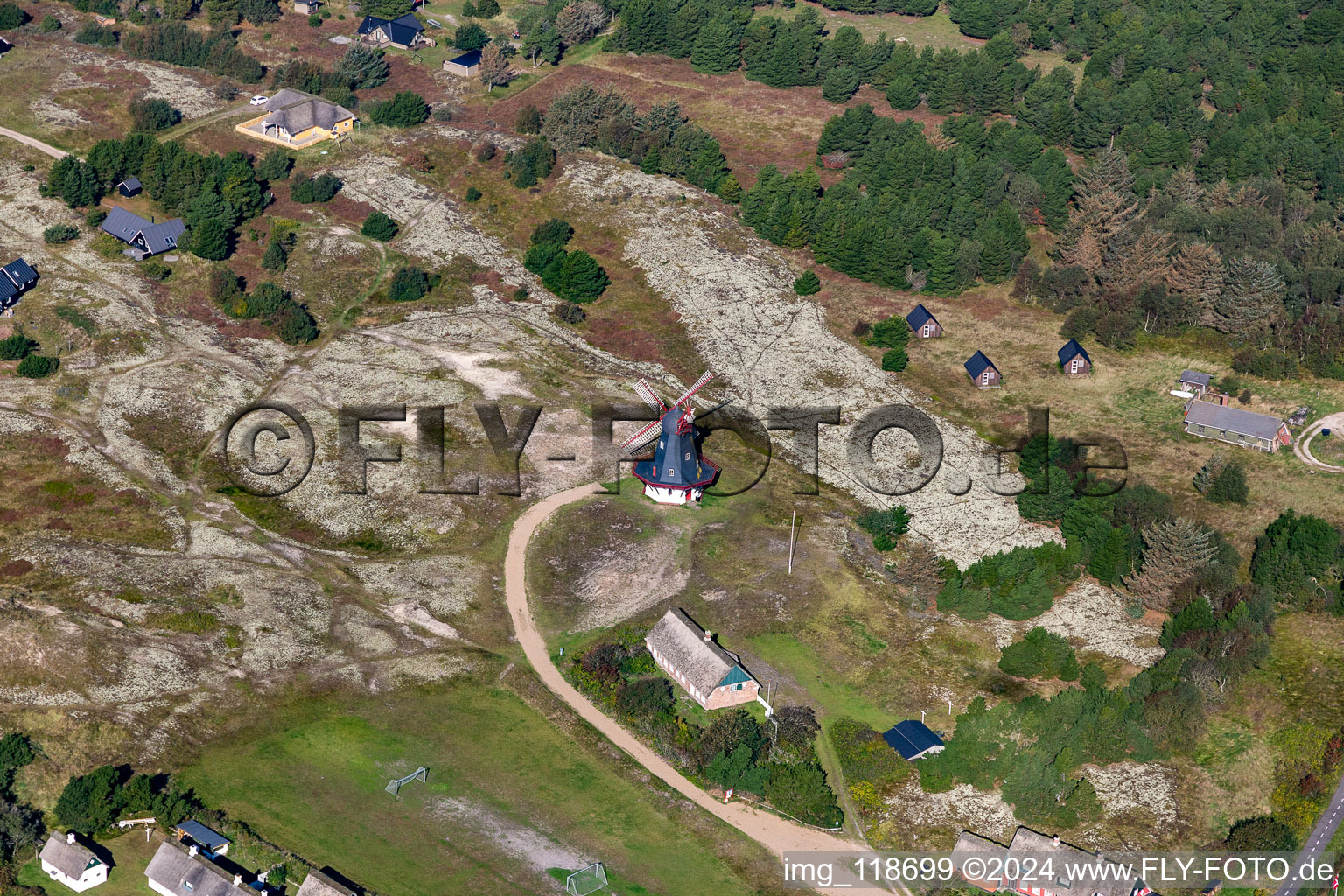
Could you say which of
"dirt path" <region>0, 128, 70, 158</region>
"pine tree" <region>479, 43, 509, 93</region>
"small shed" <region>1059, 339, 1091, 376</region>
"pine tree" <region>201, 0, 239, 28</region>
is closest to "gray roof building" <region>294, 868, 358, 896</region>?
"small shed" <region>1059, 339, 1091, 376</region>

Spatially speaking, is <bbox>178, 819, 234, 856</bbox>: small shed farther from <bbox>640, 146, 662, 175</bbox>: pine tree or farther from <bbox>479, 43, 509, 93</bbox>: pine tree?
<bbox>479, 43, 509, 93</bbox>: pine tree

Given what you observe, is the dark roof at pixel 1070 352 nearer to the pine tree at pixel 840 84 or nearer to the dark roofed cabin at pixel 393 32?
the pine tree at pixel 840 84

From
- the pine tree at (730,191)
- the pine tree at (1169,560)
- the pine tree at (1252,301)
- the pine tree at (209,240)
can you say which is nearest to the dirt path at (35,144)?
the pine tree at (209,240)

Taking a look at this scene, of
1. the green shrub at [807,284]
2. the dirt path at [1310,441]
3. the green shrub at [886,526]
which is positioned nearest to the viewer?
the green shrub at [886,526]

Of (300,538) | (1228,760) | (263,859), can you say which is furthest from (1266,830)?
(300,538)

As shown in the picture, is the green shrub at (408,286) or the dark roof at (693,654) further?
the green shrub at (408,286)

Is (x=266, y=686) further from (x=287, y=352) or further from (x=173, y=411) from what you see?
(x=287, y=352)
